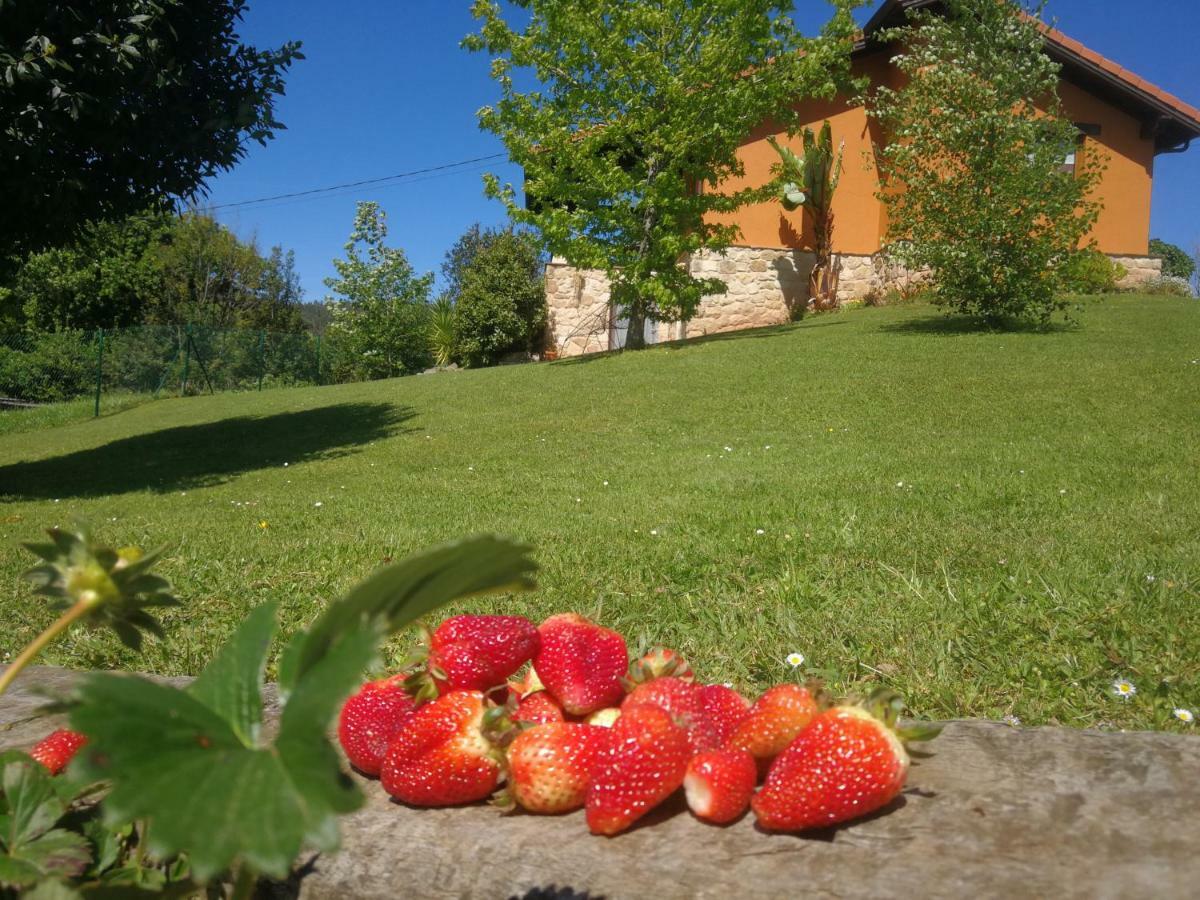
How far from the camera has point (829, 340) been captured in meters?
12.4

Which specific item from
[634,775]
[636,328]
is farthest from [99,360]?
[634,775]

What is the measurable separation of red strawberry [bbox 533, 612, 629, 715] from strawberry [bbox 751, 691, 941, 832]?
0.28 m

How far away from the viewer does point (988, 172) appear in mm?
11562

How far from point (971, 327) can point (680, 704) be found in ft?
41.5

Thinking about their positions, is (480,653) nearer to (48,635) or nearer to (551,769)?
(551,769)

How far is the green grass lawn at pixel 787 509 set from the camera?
2.38m

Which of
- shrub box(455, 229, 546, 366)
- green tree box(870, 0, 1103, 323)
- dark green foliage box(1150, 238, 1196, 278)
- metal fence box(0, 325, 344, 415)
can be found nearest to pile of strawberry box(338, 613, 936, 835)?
green tree box(870, 0, 1103, 323)

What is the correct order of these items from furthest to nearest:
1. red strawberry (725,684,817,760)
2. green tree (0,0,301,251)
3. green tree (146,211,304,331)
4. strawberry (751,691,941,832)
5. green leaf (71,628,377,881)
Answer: green tree (146,211,304,331) → green tree (0,0,301,251) → red strawberry (725,684,817,760) → strawberry (751,691,941,832) → green leaf (71,628,377,881)

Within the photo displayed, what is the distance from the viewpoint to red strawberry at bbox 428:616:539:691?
45.9 inches

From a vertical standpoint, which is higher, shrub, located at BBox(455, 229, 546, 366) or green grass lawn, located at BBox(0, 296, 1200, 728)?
shrub, located at BBox(455, 229, 546, 366)

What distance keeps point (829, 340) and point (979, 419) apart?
551 centimetres

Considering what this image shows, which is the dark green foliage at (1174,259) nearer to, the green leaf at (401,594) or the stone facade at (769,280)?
the stone facade at (769,280)

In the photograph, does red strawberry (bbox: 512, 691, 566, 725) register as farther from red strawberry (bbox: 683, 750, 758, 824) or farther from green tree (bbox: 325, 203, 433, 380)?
green tree (bbox: 325, 203, 433, 380)

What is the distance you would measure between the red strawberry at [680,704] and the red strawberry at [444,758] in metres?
0.18
